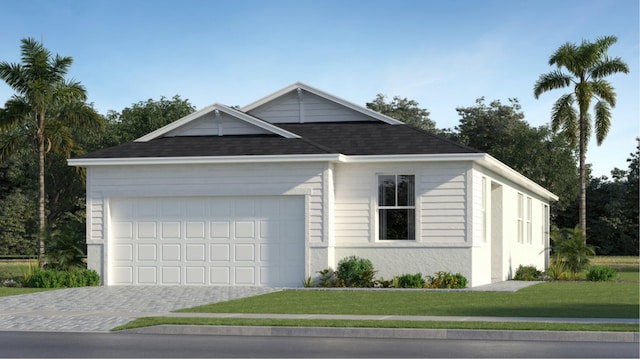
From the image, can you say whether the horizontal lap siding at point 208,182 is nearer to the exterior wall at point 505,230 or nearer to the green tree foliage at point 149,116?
the exterior wall at point 505,230

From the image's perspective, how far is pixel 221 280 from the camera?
2645 cm

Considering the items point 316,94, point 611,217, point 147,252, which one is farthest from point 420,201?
point 611,217

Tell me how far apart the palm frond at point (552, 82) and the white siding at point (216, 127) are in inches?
728

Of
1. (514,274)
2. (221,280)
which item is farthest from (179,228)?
(514,274)

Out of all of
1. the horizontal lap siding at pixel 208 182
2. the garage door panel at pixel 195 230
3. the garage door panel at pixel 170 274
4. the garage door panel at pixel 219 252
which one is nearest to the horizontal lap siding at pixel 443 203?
the horizontal lap siding at pixel 208 182

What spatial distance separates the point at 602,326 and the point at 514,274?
17.7m

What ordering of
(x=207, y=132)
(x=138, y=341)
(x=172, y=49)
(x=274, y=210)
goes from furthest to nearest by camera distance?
(x=172, y=49) < (x=207, y=132) < (x=274, y=210) < (x=138, y=341)

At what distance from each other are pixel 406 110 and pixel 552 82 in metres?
27.6

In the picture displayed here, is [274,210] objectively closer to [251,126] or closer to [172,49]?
[251,126]

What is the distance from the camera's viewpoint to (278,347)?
13656 millimetres

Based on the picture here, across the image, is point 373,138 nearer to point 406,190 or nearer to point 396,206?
point 406,190

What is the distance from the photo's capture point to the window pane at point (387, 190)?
2647 cm

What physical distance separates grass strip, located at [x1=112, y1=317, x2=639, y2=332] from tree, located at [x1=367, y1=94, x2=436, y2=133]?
52.2 m

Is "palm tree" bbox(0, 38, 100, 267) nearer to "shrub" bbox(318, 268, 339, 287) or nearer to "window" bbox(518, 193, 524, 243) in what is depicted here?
"shrub" bbox(318, 268, 339, 287)
